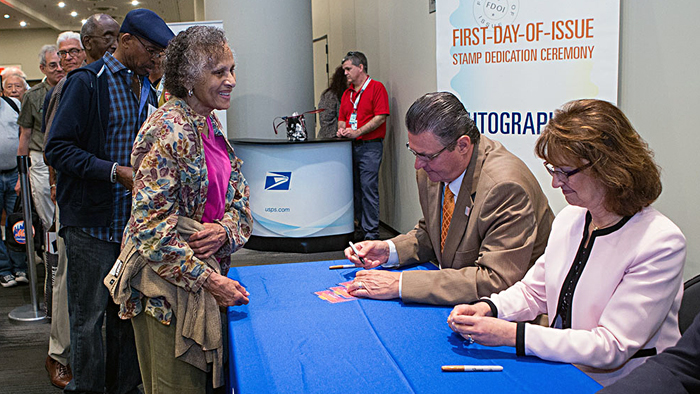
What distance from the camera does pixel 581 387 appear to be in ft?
3.95

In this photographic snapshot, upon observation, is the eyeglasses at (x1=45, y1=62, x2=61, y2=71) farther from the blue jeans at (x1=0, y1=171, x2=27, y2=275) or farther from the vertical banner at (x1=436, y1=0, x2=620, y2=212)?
the vertical banner at (x1=436, y1=0, x2=620, y2=212)

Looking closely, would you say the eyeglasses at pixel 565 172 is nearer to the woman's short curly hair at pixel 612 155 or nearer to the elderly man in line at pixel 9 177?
the woman's short curly hair at pixel 612 155

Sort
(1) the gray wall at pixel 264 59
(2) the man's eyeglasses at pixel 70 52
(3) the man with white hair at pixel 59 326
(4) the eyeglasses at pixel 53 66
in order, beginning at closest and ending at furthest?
(3) the man with white hair at pixel 59 326 → (2) the man's eyeglasses at pixel 70 52 → (4) the eyeglasses at pixel 53 66 → (1) the gray wall at pixel 264 59

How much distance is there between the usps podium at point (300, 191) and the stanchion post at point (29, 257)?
1.88 m

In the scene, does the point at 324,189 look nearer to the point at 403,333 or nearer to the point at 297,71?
the point at 297,71

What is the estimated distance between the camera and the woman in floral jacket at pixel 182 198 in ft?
5.16

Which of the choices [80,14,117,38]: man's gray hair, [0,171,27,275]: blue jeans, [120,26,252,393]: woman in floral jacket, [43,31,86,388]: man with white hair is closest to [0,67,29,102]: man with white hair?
[0,171,27,275]: blue jeans

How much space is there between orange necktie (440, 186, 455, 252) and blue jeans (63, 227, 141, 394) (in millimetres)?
1255

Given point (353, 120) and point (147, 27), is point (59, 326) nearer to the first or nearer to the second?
point (147, 27)

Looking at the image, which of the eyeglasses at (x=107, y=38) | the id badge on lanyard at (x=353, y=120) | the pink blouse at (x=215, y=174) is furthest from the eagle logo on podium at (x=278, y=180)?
the pink blouse at (x=215, y=174)

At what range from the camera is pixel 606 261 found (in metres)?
1.40

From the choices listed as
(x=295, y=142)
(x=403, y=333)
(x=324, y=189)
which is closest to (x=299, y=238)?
(x=324, y=189)

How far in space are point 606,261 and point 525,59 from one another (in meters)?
1.37

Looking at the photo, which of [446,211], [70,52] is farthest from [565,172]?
[70,52]
